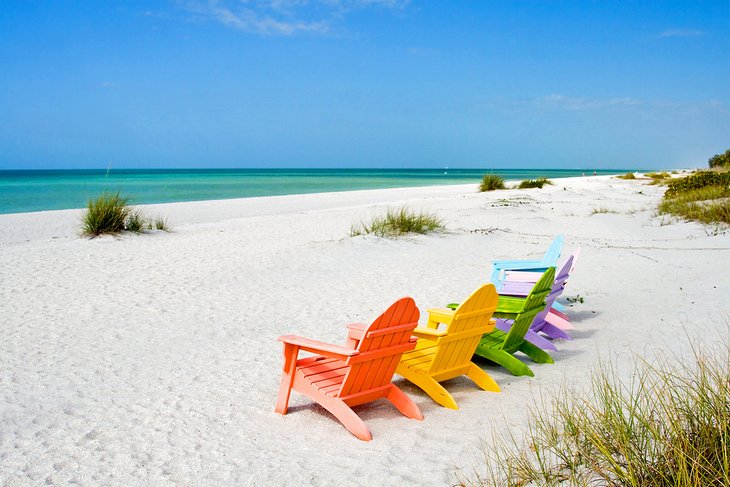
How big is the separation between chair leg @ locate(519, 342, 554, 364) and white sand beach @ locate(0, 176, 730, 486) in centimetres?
14

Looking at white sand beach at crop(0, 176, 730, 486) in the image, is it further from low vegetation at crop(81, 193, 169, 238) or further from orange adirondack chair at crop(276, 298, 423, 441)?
low vegetation at crop(81, 193, 169, 238)

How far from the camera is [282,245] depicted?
11867mm

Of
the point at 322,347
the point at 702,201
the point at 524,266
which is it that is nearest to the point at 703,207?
the point at 702,201

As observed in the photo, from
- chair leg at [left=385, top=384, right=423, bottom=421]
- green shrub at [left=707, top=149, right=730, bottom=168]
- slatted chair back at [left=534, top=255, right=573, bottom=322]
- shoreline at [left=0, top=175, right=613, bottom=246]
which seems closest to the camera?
chair leg at [left=385, top=384, right=423, bottom=421]

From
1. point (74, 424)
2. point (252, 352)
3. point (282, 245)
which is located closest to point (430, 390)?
point (252, 352)

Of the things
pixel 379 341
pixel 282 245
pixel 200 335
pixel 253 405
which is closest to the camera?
pixel 379 341

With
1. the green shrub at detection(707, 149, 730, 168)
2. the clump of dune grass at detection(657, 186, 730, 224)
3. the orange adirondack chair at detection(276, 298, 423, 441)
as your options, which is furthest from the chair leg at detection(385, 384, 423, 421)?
the green shrub at detection(707, 149, 730, 168)

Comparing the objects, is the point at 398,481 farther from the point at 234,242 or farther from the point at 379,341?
the point at 234,242

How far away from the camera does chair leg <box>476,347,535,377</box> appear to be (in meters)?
5.23

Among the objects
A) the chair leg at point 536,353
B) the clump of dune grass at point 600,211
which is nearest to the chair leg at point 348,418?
the chair leg at point 536,353

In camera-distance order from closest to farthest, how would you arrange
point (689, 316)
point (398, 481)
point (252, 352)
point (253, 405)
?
point (398, 481) < point (253, 405) < point (252, 352) < point (689, 316)

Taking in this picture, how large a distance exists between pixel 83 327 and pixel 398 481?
455cm

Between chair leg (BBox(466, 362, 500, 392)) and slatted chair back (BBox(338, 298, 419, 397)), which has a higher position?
slatted chair back (BBox(338, 298, 419, 397))

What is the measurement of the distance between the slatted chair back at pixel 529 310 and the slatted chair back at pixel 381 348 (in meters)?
1.31
